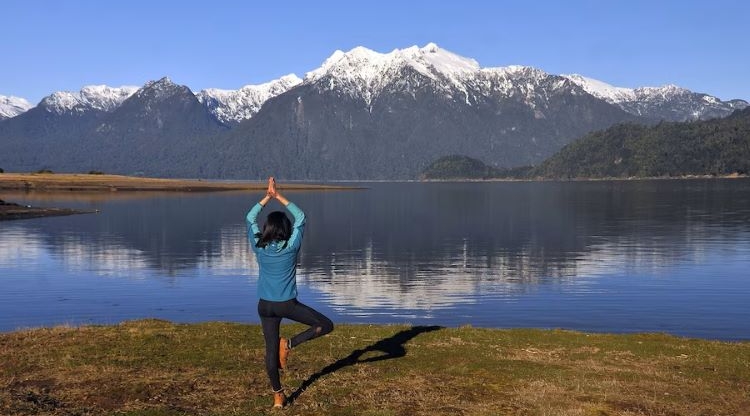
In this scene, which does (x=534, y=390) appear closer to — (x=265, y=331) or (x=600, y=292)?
(x=265, y=331)

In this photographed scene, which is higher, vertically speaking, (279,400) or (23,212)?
(23,212)

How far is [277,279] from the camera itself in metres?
15.5

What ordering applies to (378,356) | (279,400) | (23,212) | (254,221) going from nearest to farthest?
1. (279,400)
2. (254,221)
3. (378,356)
4. (23,212)

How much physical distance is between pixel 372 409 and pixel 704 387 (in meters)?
8.90

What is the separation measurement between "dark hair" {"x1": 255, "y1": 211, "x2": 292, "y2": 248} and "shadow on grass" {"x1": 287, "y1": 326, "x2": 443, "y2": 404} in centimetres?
392

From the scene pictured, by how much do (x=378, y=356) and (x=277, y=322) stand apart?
20.7 feet

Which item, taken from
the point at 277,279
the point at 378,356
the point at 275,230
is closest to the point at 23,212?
the point at 378,356

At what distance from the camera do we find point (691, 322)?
37.9m

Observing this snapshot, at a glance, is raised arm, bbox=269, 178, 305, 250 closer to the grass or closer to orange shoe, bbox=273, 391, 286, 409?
orange shoe, bbox=273, 391, 286, 409

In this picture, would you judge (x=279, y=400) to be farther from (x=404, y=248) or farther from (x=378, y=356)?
(x=404, y=248)

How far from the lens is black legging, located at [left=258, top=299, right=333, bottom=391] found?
15578 millimetres

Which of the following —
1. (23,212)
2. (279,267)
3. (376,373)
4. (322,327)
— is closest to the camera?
(279,267)

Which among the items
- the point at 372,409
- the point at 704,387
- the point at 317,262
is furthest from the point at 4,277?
the point at 704,387

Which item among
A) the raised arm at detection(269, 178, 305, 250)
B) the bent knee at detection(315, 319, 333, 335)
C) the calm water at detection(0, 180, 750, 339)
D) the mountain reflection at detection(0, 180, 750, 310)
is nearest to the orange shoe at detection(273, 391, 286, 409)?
the bent knee at detection(315, 319, 333, 335)
